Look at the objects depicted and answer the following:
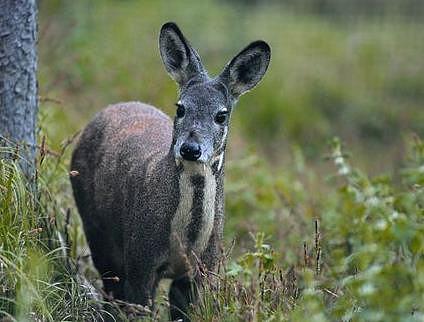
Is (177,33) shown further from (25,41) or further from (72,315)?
(72,315)

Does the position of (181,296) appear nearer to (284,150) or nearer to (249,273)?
(249,273)

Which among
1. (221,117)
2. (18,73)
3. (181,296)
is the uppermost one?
(18,73)

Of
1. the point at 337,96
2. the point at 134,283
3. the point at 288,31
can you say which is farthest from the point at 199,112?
the point at 288,31

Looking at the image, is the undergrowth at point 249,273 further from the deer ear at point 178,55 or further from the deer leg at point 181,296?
the deer ear at point 178,55

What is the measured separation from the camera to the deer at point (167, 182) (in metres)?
6.01

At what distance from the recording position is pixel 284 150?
12555mm

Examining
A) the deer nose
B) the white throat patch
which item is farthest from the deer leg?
the deer nose

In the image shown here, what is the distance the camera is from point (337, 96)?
14.3 m

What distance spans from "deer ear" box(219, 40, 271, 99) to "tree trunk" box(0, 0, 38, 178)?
50.2 inches

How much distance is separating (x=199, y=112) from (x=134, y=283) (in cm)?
110

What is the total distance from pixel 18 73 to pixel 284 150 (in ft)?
20.6

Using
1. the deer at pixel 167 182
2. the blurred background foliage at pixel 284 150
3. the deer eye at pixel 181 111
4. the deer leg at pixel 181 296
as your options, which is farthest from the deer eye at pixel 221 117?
the deer leg at pixel 181 296

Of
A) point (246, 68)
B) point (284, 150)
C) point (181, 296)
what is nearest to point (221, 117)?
point (246, 68)

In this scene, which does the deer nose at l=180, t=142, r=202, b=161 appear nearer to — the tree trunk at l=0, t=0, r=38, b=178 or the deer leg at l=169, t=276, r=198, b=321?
the deer leg at l=169, t=276, r=198, b=321
